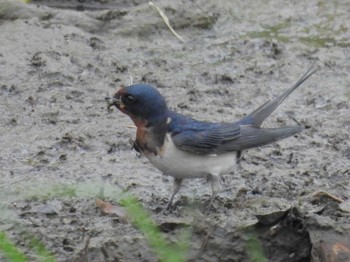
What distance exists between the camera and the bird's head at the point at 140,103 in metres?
5.31

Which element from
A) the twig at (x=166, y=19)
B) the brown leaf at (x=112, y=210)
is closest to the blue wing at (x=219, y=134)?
the brown leaf at (x=112, y=210)

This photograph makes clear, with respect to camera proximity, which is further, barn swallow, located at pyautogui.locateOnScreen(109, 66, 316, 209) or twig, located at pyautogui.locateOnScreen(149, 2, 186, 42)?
twig, located at pyautogui.locateOnScreen(149, 2, 186, 42)

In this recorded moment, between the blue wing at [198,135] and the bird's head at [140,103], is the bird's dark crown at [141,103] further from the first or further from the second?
the blue wing at [198,135]

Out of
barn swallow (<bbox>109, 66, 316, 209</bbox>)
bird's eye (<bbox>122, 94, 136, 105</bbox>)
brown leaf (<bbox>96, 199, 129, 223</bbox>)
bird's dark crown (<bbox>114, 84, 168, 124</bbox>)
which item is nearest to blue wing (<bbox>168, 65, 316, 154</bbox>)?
barn swallow (<bbox>109, 66, 316, 209</bbox>)

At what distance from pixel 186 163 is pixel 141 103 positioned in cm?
36

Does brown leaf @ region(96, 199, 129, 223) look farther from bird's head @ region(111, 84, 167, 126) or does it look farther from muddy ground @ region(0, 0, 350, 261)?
bird's head @ region(111, 84, 167, 126)

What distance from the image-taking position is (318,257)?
4844 mm

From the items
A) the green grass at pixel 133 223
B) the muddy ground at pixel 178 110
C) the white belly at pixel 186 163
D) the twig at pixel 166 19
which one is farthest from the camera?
the twig at pixel 166 19

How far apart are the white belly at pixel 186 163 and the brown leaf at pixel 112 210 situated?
284 millimetres

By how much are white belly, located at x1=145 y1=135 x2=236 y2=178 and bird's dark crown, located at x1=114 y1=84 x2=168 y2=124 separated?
13cm

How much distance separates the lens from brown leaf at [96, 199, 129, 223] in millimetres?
5348

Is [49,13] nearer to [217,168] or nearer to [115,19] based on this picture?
[115,19]

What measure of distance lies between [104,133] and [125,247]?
172 centimetres

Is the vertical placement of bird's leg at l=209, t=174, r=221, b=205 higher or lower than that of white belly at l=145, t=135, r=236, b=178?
lower
